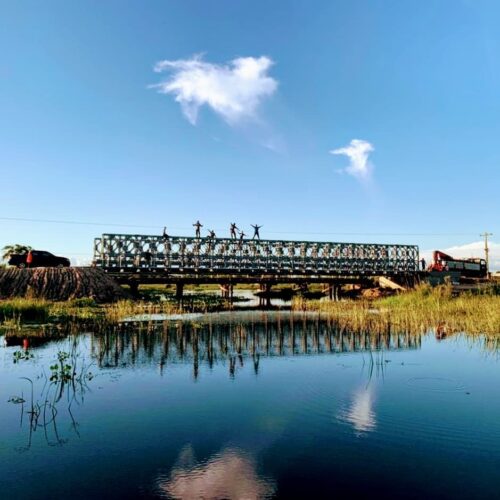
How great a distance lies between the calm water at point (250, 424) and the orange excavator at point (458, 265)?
144 ft

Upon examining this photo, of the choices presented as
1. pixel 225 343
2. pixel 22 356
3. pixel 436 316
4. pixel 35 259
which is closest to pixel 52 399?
pixel 22 356

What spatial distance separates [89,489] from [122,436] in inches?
66.4

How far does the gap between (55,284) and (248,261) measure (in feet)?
62.4

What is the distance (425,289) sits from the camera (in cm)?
2844

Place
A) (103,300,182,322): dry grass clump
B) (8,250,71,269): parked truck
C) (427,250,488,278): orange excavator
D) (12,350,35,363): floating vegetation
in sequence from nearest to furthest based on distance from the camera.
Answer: (12,350,35,363): floating vegetation < (103,300,182,322): dry grass clump < (8,250,71,269): parked truck < (427,250,488,278): orange excavator

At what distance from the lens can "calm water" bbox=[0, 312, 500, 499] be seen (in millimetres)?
5277

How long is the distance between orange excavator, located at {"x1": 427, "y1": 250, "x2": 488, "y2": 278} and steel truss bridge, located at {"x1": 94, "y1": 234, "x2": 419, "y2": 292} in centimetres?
386

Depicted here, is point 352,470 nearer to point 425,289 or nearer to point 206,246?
point 425,289

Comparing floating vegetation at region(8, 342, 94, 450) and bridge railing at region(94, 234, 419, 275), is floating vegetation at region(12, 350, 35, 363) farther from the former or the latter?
bridge railing at region(94, 234, 419, 275)

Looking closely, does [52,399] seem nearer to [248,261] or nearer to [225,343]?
[225,343]

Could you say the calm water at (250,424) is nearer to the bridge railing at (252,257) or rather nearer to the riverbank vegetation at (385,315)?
the riverbank vegetation at (385,315)

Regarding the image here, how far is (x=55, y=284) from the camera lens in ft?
101

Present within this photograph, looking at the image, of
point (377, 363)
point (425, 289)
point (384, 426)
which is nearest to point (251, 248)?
point (425, 289)

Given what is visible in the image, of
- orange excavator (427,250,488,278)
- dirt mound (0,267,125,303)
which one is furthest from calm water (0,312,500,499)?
orange excavator (427,250,488,278)
